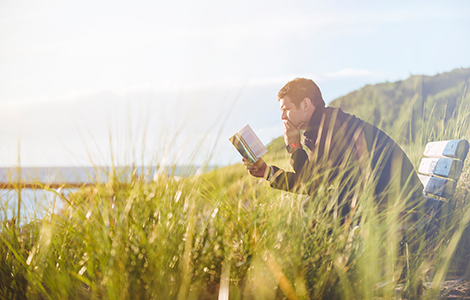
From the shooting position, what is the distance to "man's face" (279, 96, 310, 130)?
8.74 feet

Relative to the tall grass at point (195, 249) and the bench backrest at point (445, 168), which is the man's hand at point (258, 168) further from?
the bench backrest at point (445, 168)

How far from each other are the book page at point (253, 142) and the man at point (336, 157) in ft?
0.26

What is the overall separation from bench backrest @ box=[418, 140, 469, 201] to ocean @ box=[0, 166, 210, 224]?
2.29 metres

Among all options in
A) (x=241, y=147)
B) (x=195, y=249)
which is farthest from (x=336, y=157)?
(x=195, y=249)

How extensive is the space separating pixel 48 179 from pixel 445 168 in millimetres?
3267

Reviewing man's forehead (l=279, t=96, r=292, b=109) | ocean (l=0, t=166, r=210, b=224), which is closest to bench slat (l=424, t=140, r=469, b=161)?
man's forehead (l=279, t=96, r=292, b=109)

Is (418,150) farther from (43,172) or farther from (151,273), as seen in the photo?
(43,172)

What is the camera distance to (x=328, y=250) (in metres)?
1.67

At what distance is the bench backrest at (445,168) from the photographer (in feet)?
9.36

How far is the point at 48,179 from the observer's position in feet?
7.01

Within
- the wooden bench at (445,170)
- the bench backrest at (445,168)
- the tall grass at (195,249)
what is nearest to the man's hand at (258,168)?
the tall grass at (195,249)

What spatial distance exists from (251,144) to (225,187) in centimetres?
72

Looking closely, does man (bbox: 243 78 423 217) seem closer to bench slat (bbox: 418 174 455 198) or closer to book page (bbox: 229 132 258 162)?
book page (bbox: 229 132 258 162)

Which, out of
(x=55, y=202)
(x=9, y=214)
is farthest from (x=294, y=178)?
(x=9, y=214)
